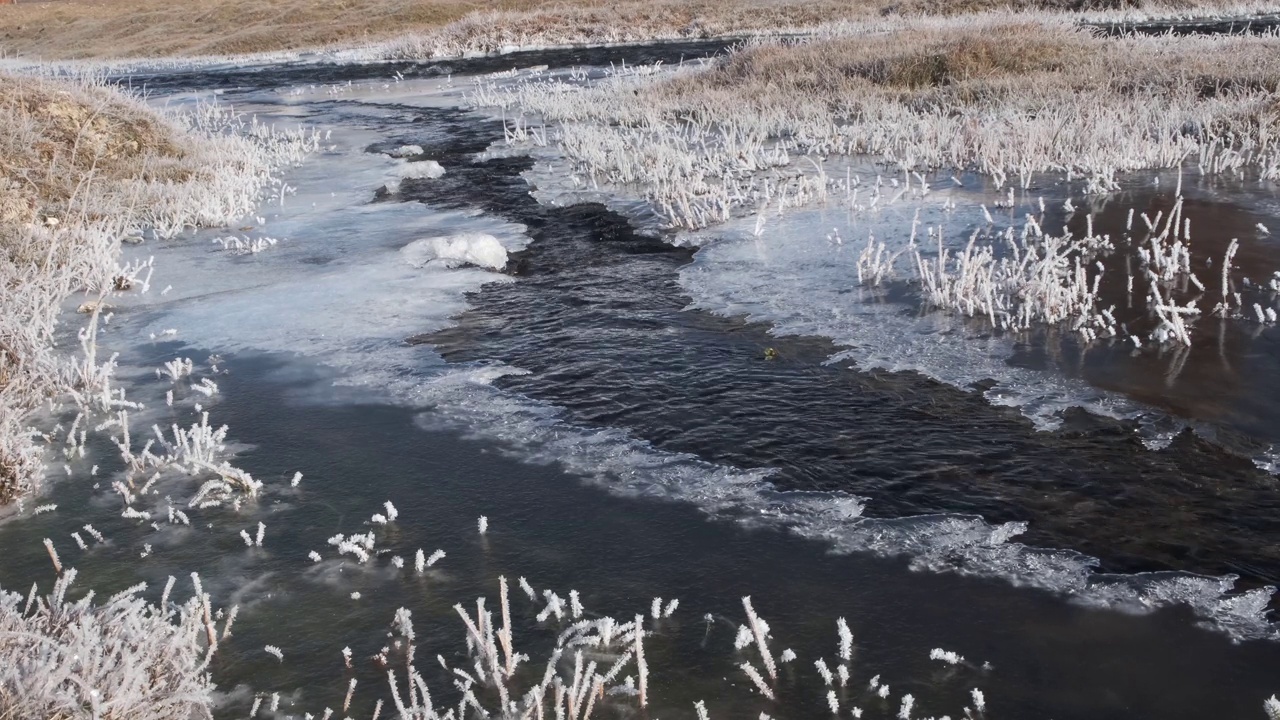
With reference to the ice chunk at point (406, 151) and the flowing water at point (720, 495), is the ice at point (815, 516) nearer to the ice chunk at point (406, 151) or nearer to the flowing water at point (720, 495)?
the flowing water at point (720, 495)

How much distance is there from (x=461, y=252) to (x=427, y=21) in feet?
166

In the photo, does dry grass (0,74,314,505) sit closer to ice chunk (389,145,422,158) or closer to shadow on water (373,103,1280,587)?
ice chunk (389,145,422,158)

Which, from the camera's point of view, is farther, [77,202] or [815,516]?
[77,202]

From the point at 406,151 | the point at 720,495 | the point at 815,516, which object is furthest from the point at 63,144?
the point at 815,516

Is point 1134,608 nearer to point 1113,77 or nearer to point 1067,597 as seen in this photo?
point 1067,597

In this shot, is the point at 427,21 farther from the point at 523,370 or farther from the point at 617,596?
the point at 617,596

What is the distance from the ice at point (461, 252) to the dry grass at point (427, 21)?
27.0 metres

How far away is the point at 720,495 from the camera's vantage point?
4930 millimetres

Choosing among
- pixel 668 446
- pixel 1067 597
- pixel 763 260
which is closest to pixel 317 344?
pixel 668 446

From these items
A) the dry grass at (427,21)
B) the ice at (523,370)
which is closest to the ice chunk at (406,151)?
the ice at (523,370)

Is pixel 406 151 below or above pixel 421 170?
above

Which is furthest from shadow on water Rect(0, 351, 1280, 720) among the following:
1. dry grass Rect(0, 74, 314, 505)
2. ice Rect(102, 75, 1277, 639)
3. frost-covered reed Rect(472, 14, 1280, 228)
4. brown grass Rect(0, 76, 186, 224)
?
brown grass Rect(0, 76, 186, 224)

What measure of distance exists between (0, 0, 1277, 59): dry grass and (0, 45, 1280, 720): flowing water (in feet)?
96.5

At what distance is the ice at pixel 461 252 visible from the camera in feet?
30.4
